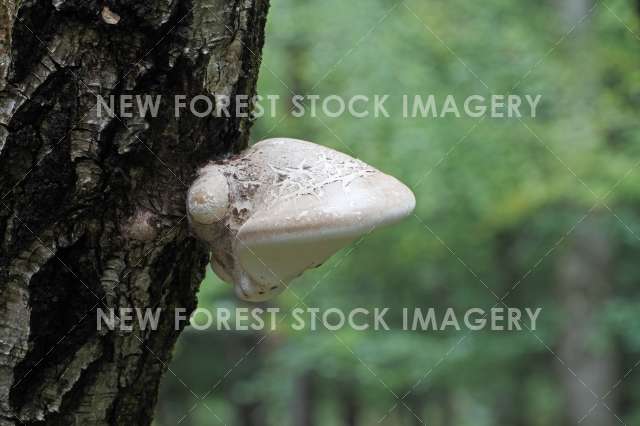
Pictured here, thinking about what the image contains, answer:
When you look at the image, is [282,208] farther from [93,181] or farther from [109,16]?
[109,16]

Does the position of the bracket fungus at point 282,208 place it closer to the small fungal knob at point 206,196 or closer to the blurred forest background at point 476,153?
the small fungal knob at point 206,196

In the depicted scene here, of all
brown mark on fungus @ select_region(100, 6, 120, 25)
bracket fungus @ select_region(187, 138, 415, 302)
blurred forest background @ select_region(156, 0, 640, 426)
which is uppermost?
brown mark on fungus @ select_region(100, 6, 120, 25)

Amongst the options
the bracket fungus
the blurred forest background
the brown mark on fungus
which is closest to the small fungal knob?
the bracket fungus

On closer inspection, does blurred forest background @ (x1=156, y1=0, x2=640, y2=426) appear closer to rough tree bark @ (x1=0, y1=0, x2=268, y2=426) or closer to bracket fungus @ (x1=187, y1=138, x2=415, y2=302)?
bracket fungus @ (x1=187, y1=138, x2=415, y2=302)

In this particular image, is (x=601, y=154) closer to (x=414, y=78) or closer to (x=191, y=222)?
(x=414, y=78)

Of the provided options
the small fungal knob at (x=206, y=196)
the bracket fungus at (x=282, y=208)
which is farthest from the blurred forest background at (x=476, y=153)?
the small fungal knob at (x=206, y=196)

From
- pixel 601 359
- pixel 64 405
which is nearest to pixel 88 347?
pixel 64 405
